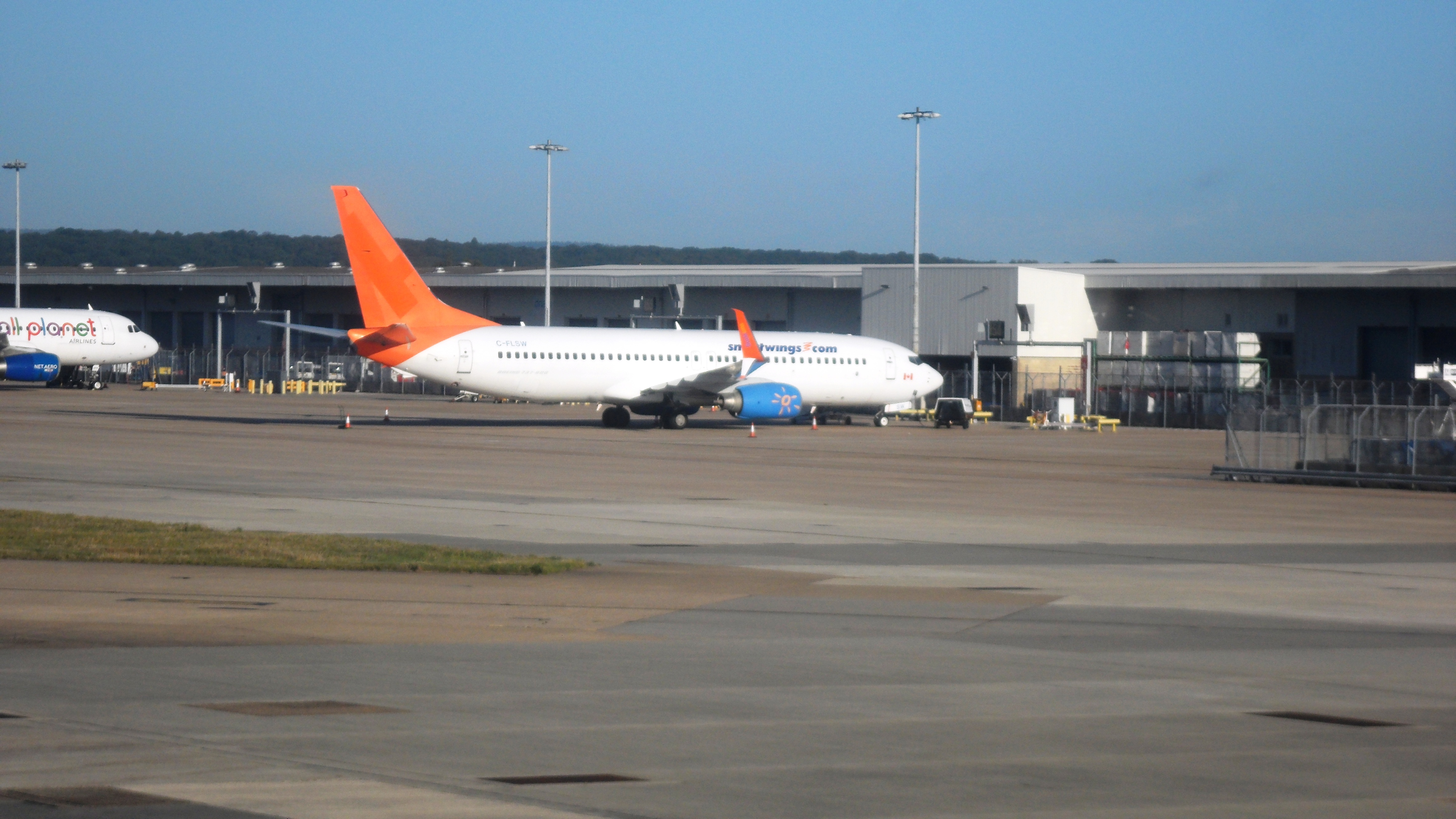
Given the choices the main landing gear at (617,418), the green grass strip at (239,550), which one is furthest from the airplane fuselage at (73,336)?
the green grass strip at (239,550)

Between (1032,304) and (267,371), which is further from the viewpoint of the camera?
(267,371)

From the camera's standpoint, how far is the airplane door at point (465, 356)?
4553 centimetres

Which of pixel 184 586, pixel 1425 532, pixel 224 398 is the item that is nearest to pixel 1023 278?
pixel 224 398

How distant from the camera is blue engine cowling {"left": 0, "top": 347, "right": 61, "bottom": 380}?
71062mm

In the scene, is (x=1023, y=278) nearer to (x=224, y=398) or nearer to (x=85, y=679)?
(x=224, y=398)

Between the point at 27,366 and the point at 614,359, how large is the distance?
36.8 meters

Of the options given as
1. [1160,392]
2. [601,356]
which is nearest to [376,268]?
[601,356]

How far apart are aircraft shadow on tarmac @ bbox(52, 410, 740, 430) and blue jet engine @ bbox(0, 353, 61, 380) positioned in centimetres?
1855

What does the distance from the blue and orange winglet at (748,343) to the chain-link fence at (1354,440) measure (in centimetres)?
1853

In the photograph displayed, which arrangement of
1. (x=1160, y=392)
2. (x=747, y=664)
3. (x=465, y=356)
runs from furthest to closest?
(x=1160, y=392) → (x=465, y=356) → (x=747, y=664)

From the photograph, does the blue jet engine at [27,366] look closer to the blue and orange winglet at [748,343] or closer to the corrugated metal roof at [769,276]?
the corrugated metal roof at [769,276]

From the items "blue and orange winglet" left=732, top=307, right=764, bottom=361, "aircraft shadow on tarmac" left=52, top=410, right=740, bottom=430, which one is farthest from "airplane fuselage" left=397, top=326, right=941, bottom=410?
"aircraft shadow on tarmac" left=52, top=410, right=740, bottom=430

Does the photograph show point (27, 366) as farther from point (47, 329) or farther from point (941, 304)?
point (941, 304)

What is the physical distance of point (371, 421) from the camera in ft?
169
